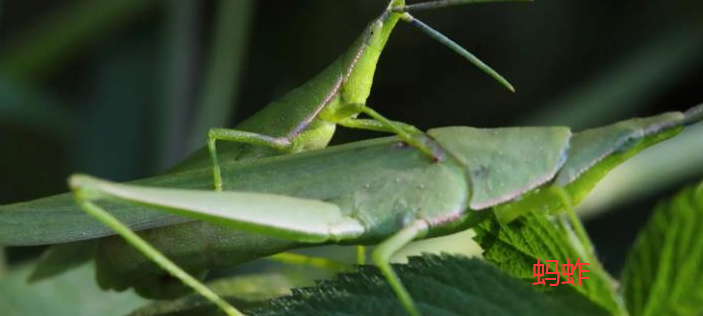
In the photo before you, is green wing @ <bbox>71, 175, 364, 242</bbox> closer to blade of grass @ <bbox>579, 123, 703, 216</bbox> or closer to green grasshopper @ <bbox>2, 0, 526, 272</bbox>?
green grasshopper @ <bbox>2, 0, 526, 272</bbox>

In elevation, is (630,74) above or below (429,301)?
above

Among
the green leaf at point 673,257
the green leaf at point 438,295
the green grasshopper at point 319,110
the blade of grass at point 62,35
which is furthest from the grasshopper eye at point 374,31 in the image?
the blade of grass at point 62,35

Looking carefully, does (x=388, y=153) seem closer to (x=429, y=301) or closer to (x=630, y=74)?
(x=429, y=301)

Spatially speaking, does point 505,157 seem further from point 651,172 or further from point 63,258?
point 651,172

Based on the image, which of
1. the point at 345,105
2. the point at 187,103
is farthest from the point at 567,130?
the point at 187,103

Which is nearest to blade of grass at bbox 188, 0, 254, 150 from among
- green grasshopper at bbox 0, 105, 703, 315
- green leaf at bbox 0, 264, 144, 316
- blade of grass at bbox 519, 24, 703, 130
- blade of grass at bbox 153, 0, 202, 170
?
blade of grass at bbox 153, 0, 202, 170
